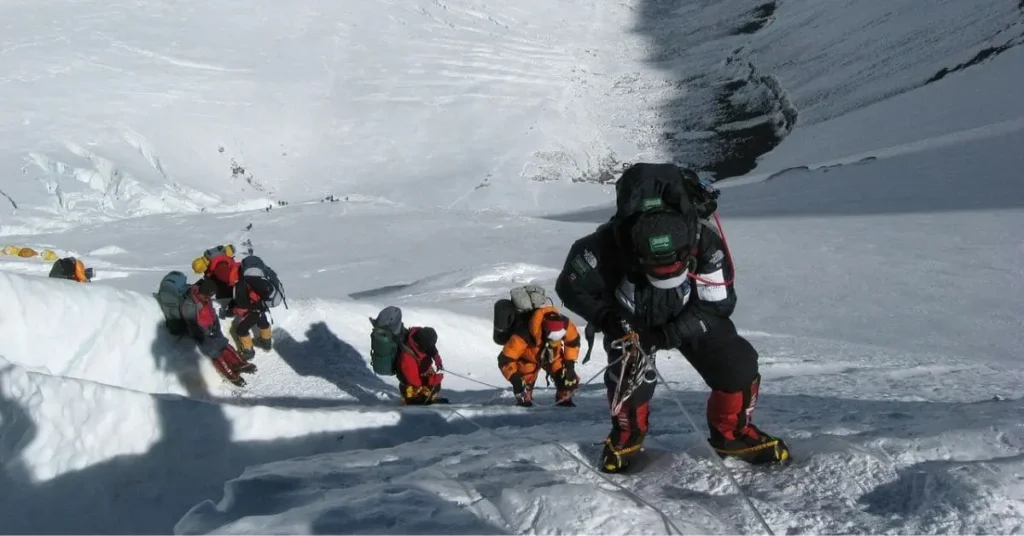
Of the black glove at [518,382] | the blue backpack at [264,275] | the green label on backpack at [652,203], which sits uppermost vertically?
the green label on backpack at [652,203]

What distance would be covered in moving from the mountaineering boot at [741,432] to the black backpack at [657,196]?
750 mm

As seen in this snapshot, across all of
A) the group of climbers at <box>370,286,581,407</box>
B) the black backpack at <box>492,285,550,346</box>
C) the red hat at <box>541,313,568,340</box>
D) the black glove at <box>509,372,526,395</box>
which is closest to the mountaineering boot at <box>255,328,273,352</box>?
the group of climbers at <box>370,286,581,407</box>

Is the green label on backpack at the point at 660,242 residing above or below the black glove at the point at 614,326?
above

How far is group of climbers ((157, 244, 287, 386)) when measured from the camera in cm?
603

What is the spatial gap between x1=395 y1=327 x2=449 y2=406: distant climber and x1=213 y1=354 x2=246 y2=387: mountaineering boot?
1341 millimetres

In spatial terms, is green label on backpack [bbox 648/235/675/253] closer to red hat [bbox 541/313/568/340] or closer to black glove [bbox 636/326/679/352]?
black glove [bbox 636/326/679/352]

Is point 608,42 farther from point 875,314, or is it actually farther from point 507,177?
point 875,314

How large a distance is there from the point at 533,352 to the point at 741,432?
2552 millimetres

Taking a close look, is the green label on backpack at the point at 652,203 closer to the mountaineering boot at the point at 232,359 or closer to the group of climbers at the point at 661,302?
the group of climbers at the point at 661,302

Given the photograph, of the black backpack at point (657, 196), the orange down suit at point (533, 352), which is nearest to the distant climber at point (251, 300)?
the orange down suit at point (533, 352)

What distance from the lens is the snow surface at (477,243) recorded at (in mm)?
3102

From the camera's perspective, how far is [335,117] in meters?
28.7

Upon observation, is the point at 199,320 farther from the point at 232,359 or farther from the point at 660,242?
the point at 660,242

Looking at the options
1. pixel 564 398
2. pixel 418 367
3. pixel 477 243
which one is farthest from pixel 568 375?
pixel 477 243
